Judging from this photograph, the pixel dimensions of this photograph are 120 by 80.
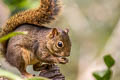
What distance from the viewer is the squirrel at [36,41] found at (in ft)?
8.79

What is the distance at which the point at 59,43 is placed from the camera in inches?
107

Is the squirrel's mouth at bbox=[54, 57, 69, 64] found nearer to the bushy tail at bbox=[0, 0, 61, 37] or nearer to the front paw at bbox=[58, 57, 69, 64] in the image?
the front paw at bbox=[58, 57, 69, 64]

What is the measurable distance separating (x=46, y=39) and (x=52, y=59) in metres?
0.18

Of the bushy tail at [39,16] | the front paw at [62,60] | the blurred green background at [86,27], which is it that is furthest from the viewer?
the blurred green background at [86,27]

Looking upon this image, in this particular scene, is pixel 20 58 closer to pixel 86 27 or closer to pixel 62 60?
pixel 62 60

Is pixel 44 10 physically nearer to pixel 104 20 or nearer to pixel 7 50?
pixel 7 50

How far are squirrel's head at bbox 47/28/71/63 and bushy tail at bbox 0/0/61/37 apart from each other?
13 centimetres

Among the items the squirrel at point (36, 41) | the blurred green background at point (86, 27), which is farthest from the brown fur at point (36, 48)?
the blurred green background at point (86, 27)

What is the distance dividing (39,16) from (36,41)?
0.17m

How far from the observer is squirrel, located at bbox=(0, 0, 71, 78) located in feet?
8.79

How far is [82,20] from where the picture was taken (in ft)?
21.4

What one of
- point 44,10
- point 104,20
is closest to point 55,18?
point 44,10

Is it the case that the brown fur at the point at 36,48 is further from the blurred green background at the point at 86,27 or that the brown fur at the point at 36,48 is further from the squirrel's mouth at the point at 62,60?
the blurred green background at the point at 86,27

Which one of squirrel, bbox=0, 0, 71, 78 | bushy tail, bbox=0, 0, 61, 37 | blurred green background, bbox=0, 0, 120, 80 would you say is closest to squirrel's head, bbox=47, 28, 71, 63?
squirrel, bbox=0, 0, 71, 78
